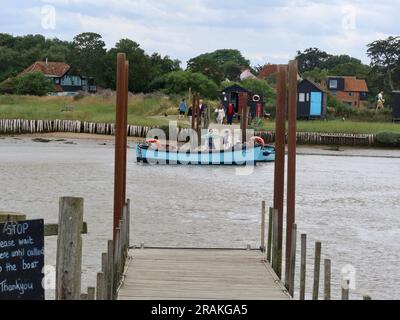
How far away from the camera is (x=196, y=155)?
62.3 m

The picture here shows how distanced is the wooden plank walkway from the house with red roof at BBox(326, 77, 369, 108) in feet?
357

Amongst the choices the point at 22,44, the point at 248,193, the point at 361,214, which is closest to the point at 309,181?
the point at 248,193

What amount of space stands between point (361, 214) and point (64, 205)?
29564mm

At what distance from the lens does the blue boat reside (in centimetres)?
6259

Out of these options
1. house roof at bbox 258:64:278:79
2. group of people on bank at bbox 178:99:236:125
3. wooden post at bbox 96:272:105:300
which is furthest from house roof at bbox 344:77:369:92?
wooden post at bbox 96:272:105:300

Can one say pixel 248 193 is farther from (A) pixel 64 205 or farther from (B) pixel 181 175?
(A) pixel 64 205

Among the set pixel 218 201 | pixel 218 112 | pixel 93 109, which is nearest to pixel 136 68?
pixel 93 109

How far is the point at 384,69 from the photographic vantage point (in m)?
123

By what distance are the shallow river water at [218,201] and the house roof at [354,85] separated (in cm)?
5385

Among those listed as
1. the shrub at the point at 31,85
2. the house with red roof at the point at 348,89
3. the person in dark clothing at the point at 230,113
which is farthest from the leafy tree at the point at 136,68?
the house with red roof at the point at 348,89

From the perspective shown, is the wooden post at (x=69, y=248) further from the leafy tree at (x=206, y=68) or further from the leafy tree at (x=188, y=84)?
the leafy tree at (x=206, y=68)

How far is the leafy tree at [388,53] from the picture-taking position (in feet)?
394

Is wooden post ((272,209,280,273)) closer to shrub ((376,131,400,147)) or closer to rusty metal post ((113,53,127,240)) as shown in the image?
rusty metal post ((113,53,127,240))

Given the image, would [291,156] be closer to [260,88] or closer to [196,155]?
[196,155]
